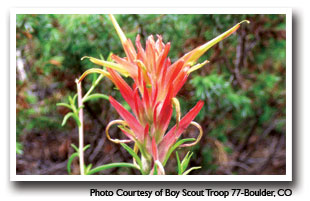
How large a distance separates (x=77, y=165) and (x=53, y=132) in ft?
0.56

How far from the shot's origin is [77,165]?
127 centimetres

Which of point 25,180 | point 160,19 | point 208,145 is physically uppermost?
point 160,19

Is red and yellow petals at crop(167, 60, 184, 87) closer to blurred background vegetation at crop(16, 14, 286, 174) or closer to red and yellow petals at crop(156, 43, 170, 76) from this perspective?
red and yellow petals at crop(156, 43, 170, 76)

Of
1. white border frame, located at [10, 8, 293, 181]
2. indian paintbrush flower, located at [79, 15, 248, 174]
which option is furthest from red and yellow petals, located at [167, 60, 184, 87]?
white border frame, located at [10, 8, 293, 181]

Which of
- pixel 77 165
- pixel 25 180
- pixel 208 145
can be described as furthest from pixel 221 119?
pixel 25 180

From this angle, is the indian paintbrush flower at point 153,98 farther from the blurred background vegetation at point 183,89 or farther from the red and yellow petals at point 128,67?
the blurred background vegetation at point 183,89

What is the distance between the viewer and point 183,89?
119cm

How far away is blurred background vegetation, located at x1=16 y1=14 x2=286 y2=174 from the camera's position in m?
1.14

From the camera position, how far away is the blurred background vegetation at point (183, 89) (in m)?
1.14
